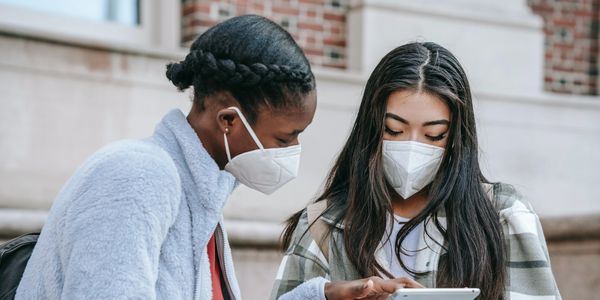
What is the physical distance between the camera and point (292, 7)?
25.0ft

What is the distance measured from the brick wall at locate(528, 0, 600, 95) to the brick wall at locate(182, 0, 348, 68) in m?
1.62

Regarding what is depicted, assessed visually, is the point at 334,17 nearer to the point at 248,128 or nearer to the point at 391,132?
the point at 391,132

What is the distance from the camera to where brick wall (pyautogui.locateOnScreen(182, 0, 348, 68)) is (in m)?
7.34

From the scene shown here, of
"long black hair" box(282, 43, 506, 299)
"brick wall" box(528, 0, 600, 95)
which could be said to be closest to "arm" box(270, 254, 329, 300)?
"long black hair" box(282, 43, 506, 299)

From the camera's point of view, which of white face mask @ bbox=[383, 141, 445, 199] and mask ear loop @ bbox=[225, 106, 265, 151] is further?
white face mask @ bbox=[383, 141, 445, 199]

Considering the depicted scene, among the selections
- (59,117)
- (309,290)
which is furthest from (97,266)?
(59,117)

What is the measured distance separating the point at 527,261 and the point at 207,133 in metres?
1.13

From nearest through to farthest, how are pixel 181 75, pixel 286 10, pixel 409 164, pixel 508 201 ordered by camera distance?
pixel 181 75 < pixel 409 164 < pixel 508 201 < pixel 286 10

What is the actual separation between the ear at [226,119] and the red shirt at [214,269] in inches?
10.5

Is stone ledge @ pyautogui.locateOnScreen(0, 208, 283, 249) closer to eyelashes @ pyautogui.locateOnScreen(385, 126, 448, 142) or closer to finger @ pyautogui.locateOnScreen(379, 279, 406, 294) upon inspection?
eyelashes @ pyautogui.locateOnScreen(385, 126, 448, 142)

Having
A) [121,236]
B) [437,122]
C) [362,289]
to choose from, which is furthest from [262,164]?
[437,122]

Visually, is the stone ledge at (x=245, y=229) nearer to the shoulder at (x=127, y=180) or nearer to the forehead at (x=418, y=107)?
the forehead at (x=418, y=107)

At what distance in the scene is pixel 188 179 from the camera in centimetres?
276

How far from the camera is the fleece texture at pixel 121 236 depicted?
2465 millimetres
